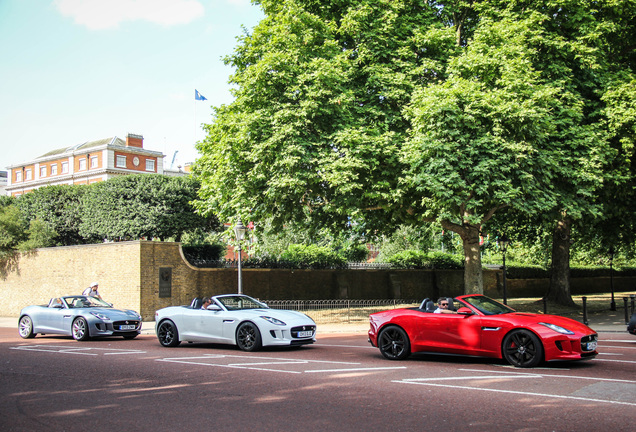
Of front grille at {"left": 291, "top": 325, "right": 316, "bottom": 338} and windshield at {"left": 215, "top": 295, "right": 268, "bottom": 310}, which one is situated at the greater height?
windshield at {"left": 215, "top": 295, "right": 268, "bottom": 310}

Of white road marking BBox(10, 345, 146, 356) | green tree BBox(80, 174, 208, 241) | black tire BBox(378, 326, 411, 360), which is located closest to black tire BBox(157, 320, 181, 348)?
white road marking BBox(10, 345, 146, 356)

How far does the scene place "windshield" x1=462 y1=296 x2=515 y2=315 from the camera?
10703mm

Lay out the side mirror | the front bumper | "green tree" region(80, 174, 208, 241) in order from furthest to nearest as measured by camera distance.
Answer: "green tree" region(80, 174, 208, 241) → the front bumper → the side mirror

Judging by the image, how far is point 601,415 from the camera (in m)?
6.18

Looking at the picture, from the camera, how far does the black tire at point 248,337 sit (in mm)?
12545

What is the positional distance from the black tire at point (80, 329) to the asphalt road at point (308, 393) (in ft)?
12.1

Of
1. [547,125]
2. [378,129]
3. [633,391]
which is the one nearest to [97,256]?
[378,129]

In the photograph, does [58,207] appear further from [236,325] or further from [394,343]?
[394,343]

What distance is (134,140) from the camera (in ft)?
282

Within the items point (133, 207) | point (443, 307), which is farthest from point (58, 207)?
point (443, 307)

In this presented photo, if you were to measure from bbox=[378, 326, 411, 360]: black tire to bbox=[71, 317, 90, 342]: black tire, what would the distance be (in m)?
8.95

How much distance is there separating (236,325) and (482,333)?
554 cm

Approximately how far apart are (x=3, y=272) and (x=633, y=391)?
32.4 m

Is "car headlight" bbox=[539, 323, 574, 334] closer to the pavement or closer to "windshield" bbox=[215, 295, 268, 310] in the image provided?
"windshield" bbox=[215, 295, 268, 310]
